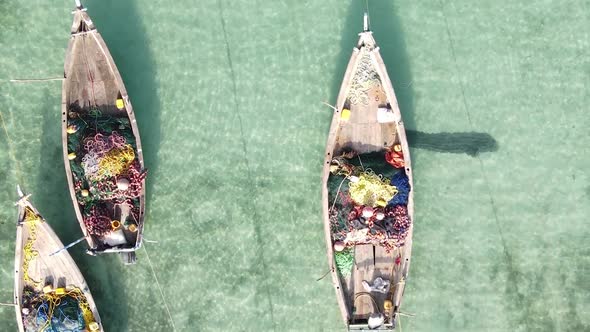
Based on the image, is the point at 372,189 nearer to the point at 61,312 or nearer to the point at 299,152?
the point at 299,152

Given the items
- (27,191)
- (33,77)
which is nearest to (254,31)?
(33,77)

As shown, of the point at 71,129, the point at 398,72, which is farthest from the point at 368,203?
the point at 71,129

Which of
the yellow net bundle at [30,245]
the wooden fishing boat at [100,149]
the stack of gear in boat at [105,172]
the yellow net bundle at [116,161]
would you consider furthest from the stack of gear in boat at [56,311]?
the yellow net bundle at [116,161]

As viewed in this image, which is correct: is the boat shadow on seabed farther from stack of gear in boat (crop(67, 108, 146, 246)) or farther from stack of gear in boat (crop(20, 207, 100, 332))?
stack of gear in boat (crop(20, 207, 100, 332))

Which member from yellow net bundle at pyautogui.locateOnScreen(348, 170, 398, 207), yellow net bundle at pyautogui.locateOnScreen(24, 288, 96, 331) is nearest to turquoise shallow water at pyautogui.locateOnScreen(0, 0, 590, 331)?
yellow net bundle at pyautogui.locateOnScreen(24, 288, 96, 331)

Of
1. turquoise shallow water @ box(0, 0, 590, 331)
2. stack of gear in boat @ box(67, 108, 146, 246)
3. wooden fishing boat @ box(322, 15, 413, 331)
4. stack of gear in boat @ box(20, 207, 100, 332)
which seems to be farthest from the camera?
turquoise shallow water @ box(0, 0, 590, 331)
